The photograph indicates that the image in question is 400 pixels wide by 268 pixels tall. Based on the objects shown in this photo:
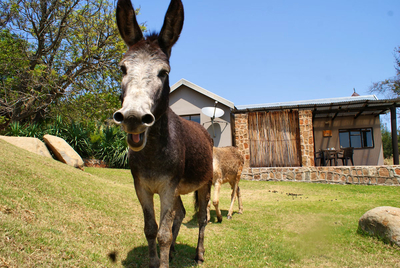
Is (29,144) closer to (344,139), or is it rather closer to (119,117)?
(119,117)

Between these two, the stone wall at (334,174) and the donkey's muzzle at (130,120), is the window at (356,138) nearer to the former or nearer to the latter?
the stone wall at (334,174)

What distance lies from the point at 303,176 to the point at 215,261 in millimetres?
11721

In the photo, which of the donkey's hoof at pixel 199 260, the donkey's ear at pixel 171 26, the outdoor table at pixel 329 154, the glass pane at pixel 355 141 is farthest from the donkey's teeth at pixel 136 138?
the glass pane at pixel 355 141

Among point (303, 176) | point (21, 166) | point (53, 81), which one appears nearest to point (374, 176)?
point (303, 176)

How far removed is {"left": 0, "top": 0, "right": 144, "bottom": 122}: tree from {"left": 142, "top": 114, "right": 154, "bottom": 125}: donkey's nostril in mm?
12721

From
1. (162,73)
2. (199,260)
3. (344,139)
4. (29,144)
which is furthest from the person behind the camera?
(344,139)

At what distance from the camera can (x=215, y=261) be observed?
12.8 ft

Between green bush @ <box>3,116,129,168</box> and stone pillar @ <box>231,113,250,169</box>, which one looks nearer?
green bush @ <box>3,116,129,168</box>

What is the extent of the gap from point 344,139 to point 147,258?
747 inches

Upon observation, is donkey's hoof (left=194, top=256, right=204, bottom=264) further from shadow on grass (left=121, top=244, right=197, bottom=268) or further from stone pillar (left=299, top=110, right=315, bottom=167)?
stone pillar (left=299, top=110, right=315, bottom=167)

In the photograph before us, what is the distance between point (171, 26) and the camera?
9.20ft

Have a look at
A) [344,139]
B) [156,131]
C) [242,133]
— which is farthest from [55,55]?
[344,139]

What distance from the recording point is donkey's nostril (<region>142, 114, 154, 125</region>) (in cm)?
205

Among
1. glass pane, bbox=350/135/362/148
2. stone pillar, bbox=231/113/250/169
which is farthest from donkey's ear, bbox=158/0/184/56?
glass pane, bbox=350/135/362/148
